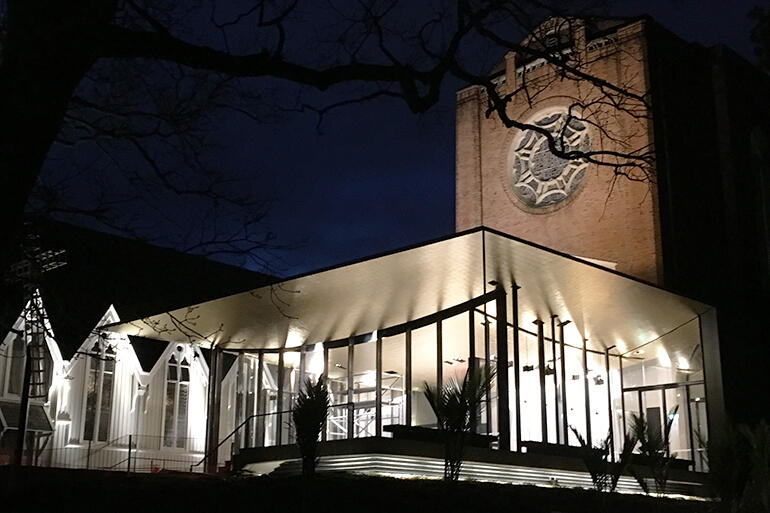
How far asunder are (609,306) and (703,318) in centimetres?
374

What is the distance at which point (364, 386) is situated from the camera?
33.1 meters

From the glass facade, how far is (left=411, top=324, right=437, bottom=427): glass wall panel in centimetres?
5

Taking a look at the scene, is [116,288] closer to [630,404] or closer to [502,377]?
[502,377]

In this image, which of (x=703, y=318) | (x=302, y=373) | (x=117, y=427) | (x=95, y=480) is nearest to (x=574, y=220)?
(x=703, y=318)

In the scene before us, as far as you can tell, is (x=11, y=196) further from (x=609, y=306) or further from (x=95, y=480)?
(x=609, y=306)

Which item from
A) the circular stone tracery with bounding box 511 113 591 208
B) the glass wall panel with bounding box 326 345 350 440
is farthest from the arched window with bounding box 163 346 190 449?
the circular stone tracery with bounding box 511 113 591 208

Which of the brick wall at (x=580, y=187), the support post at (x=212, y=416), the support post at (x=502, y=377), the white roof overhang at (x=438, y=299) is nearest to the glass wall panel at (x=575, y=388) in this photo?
the white roof overhang at (x=438, y=299)

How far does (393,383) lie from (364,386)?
3.75ft

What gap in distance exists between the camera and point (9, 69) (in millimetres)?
6262

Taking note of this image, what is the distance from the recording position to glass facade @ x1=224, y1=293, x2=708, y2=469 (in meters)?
28.6

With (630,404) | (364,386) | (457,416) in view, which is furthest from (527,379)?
(457,416)

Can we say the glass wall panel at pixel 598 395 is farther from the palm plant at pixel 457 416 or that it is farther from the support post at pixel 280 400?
the palm plant at pixel 457 416

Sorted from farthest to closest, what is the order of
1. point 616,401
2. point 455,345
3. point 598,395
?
point 616,401
point 598,395
point 455,345

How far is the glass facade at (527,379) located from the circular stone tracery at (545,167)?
6.48m
